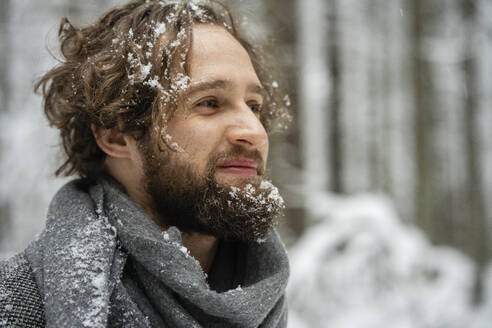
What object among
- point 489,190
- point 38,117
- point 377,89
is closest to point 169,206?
point 38,117

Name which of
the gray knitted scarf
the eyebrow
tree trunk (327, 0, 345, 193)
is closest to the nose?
the eyebrow

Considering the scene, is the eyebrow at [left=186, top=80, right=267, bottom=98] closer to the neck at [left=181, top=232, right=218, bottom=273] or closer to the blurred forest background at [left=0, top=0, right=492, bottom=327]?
the neck at [left=181, top=232, right=218, bottom=273]

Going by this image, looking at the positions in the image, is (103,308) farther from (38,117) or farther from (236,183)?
(38,117)

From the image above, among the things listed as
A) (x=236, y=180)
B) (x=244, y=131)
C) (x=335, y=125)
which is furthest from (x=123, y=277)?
(x=335, y=125)

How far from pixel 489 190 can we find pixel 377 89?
976 centimetres

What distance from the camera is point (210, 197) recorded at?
1601 mm

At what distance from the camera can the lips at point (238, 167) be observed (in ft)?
5.37

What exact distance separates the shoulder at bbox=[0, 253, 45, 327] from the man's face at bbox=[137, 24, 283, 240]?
1.81 feet

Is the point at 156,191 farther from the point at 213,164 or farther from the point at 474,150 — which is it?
the point at 474,150

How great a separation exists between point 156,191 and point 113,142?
1.13ft

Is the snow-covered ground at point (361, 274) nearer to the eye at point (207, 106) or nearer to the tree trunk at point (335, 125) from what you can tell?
the tree trunk at point (335, 125)

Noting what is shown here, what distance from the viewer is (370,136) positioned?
1399cm

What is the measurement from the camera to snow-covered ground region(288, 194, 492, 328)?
4.82 meters

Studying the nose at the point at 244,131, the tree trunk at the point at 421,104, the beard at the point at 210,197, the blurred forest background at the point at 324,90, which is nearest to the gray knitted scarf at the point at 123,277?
the beard at the point at 210,197
